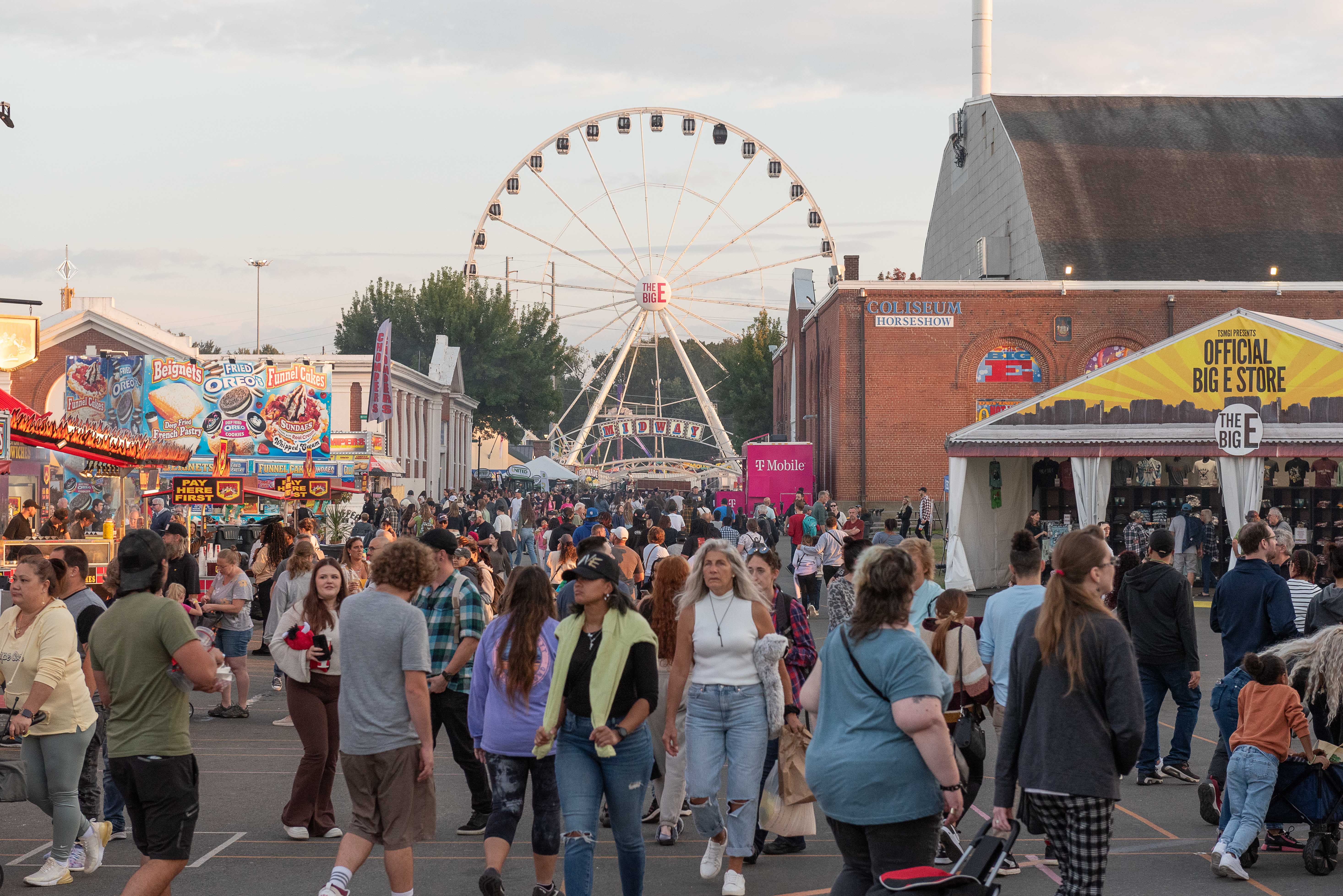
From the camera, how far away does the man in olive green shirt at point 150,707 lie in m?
5.11

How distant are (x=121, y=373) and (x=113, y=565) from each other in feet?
72.4

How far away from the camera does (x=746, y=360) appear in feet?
213

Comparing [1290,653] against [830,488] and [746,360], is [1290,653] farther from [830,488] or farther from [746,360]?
[746,360]

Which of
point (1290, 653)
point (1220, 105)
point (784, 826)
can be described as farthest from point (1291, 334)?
point (1220, 105)

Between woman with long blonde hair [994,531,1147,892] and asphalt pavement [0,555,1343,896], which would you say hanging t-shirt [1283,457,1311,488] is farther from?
woman with long blonde hair [994,531,1147,892]

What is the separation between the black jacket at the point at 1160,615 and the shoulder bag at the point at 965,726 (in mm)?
2340

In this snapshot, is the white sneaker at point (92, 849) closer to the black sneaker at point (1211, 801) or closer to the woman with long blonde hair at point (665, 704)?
Answer: the woman with long blonde hair at point (665, 704)

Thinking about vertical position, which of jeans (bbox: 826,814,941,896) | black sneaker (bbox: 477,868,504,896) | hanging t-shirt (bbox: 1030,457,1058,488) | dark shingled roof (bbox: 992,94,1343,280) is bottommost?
black sneaker (bbox: 477,868,504,896)

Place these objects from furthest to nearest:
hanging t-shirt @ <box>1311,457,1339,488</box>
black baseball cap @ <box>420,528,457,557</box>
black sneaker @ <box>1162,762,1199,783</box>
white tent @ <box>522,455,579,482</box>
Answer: white tent @ <box>522,455,579,482</box> → hanging t-shirt @ <box>1311,457,1339,488</box> → black sneaker @ <box>1162,762,1199,783</box> → black baseball cap @ <box>420,528,457,557</box>

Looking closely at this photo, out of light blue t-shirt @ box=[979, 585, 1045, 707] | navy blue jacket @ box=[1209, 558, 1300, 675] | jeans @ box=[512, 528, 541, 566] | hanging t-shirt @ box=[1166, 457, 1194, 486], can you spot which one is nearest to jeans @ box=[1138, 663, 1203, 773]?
navy blue jacket @ box=[1209, 558, 1300, 675]

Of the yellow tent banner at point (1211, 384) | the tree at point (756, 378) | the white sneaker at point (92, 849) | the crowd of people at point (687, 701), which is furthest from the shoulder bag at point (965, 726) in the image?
the tree at point (756, 378)

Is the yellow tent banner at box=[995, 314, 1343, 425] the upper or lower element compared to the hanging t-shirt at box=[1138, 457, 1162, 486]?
upper

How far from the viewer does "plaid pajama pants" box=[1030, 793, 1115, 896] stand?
4.49 m

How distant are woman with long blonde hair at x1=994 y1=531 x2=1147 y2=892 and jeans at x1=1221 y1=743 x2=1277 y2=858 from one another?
7.80 feet
